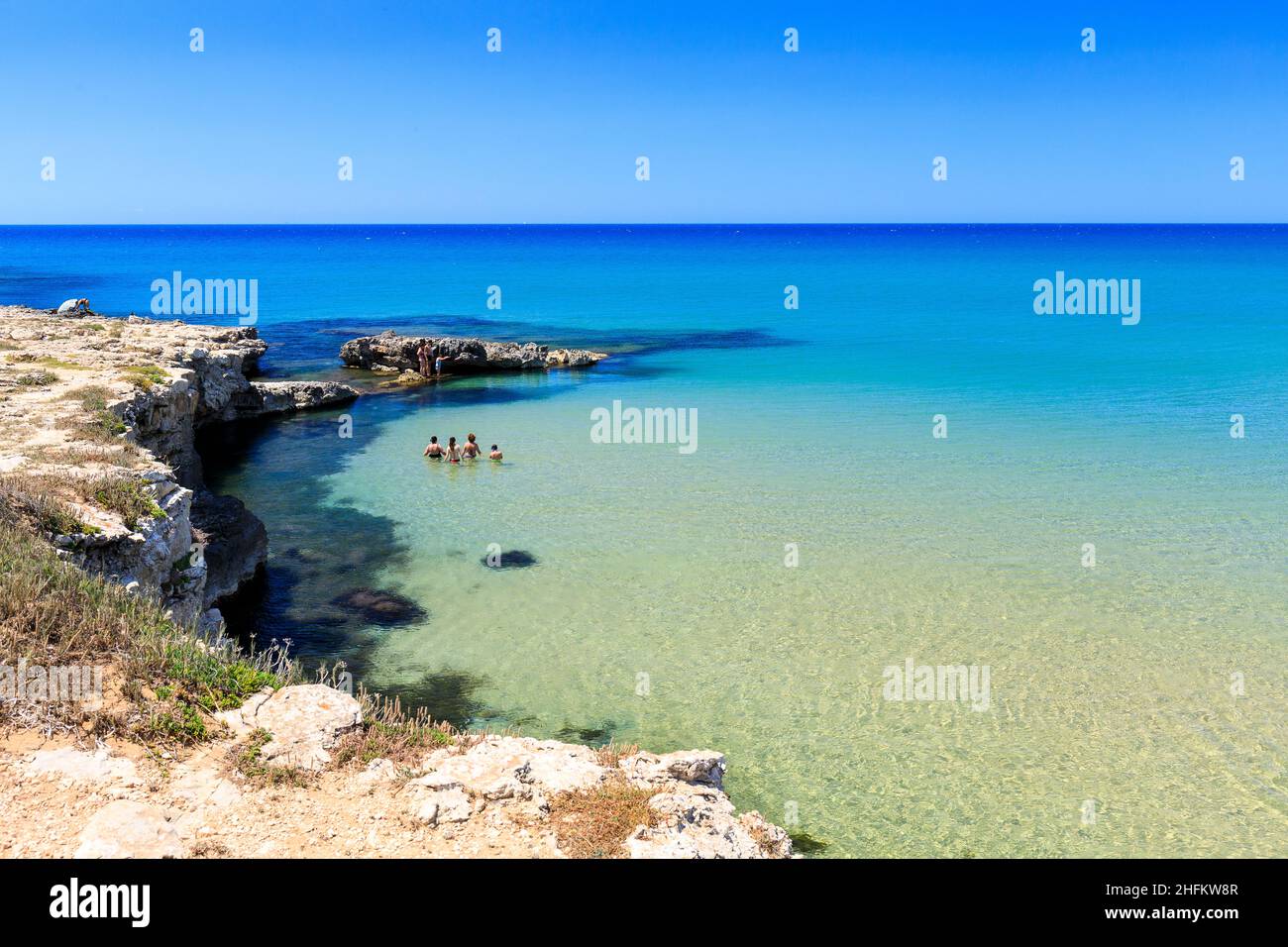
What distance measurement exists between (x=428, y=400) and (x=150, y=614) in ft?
98.2

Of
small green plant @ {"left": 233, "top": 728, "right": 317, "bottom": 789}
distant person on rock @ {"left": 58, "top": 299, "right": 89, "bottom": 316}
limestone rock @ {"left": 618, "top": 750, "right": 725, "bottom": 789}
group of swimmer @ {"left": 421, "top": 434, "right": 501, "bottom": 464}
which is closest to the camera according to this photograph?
small green plant @ {"left": 233, "top": 728, "right": 317, "bottom": 789}

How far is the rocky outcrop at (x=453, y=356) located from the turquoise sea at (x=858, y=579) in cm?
154

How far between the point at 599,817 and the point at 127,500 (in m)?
8.97

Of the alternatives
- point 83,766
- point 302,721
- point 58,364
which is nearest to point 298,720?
point 302,721

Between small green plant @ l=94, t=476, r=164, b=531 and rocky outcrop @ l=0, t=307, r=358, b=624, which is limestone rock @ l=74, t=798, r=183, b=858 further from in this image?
small green plant @ l=94, t=476, r=164, b=531

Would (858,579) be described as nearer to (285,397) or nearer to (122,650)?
(122,650)

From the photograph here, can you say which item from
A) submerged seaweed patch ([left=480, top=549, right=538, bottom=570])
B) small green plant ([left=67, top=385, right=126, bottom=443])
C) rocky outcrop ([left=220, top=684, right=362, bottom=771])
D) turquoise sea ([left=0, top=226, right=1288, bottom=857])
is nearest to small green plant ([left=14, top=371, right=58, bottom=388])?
small green plant ([left=67, top=385, right=126, bottom=443])

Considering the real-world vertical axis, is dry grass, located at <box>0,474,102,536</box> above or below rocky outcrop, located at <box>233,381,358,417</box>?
below

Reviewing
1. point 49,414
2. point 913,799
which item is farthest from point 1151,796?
point 49,414

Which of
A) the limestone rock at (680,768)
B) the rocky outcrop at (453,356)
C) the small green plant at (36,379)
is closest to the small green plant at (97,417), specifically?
the small green plant at (36,379)

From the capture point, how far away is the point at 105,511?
12109mm

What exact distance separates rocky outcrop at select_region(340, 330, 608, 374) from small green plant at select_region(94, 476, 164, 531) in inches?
1256

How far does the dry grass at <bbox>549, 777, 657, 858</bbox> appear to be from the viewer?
714 cm
